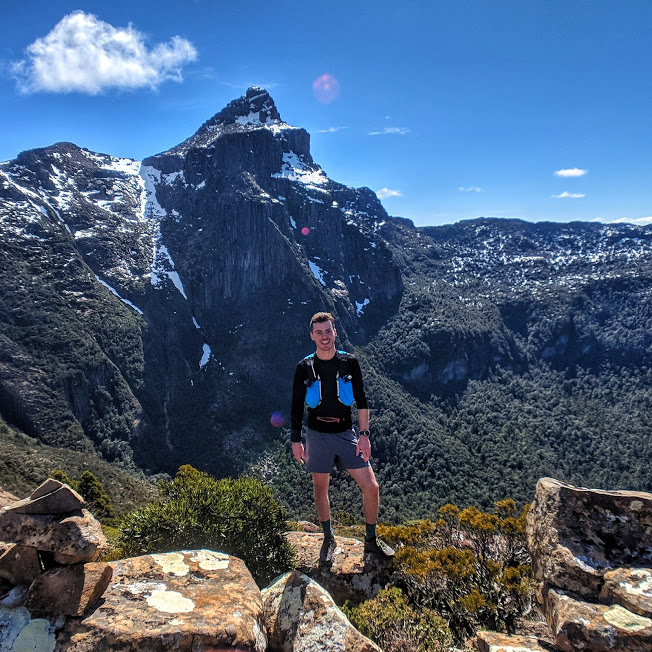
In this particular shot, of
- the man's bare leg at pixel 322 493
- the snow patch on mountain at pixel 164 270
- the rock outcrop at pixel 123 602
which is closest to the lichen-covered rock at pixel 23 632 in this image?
the rock outcrop at pixel 123 602

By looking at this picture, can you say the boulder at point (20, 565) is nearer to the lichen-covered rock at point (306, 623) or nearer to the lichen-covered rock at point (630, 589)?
the lichen-covered rock at point (306, 623)

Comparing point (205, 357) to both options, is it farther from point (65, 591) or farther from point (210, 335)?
point (65, 591)

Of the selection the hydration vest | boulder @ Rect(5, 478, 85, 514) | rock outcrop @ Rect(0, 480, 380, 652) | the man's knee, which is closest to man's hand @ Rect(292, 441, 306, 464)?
the hydration vest

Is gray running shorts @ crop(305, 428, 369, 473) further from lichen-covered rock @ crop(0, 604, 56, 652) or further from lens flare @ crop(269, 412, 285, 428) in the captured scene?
lens flare @ crop(269, 412, 285, 428)

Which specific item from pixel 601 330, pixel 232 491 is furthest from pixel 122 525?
pixel 601 330

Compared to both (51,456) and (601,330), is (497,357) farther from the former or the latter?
(51,456)

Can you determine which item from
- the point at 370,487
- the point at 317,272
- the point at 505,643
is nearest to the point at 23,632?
the point at 370,487

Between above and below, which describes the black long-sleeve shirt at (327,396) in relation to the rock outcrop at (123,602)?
above

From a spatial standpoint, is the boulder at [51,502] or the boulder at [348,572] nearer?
the boulder at [51,502]
